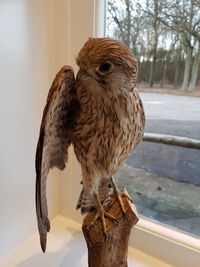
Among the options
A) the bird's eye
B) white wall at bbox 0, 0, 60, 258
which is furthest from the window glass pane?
the bird's eye

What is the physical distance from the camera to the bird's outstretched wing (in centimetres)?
69

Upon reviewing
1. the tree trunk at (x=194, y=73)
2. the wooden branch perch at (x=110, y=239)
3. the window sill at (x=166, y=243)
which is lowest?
the window sill at (x=166, y=243)

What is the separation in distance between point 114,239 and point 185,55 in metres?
0.74

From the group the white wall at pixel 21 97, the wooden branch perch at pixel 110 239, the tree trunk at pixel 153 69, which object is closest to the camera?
the wooden branch perch at pixel 110 239

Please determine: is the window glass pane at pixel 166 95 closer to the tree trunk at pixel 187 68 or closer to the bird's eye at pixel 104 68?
the tree trunk at pixel 187 68

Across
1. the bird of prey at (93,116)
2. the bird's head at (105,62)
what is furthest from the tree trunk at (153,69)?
the bird's head at (105,62)

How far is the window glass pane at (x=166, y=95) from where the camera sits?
1075 millimetres

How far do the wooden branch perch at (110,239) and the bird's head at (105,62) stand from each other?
1.56 ft

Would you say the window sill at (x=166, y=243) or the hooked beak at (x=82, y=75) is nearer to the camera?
the hooked beak at (x=82, y=75)

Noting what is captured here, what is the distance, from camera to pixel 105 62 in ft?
2.11

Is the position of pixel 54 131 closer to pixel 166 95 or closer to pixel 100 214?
pixel 100 214

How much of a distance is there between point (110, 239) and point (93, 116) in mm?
418

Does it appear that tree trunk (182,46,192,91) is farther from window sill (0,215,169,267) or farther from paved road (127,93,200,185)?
window sill (0,215,169,267)

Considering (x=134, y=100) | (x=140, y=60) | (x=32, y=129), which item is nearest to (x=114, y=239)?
(x=134, y=100)
